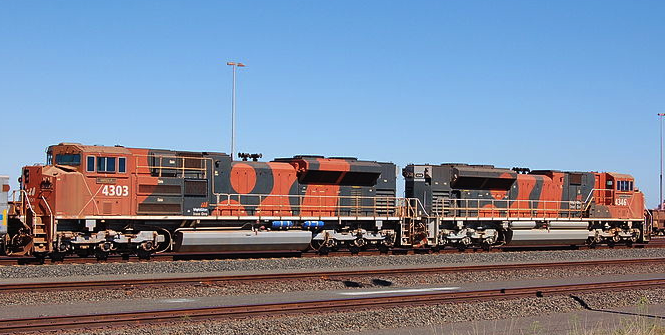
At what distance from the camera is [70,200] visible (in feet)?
72.4

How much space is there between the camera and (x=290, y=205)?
2609cm

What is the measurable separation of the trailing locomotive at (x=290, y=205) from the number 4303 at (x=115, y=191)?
41mm

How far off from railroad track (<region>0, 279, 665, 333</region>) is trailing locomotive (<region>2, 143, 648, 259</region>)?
10626 millimetres

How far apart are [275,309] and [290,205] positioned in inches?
530

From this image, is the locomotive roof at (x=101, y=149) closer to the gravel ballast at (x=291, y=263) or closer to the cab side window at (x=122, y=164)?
the cab side window at (x=122, y=164)

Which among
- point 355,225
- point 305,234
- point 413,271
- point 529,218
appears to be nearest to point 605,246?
point 529,218

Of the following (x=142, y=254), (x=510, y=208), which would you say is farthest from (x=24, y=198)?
(x=510, y=208)

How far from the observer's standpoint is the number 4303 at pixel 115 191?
2273 centimetres

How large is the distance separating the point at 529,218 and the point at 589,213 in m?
3.59

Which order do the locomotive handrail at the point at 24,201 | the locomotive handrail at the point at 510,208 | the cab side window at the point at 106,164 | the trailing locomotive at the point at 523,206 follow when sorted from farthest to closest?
the locomotive handrail at the point at 510,208 → the trailing locomotive at the point at 523,206 → the cab side window at the point at 106,164 → the locomotive handrail at the point at 24,201

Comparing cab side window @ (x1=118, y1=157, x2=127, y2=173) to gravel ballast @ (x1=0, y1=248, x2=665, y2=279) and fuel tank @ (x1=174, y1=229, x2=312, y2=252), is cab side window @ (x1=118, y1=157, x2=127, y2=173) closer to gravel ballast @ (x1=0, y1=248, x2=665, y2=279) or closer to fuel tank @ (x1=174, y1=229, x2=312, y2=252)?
fuel tank @ (x1=174, y1=229, x2=312, y2=252)

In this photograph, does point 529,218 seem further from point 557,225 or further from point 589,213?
point 589,213

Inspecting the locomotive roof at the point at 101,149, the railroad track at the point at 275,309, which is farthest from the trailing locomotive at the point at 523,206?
the railroad track at the point at 275,309

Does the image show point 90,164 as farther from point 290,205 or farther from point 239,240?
point 290,205
